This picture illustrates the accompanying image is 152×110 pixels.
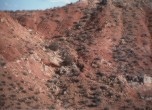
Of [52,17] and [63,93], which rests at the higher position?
[52,17]

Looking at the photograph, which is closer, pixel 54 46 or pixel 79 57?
pixel 79 57

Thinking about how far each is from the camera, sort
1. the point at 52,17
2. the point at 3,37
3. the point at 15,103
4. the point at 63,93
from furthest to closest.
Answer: the point at 52,17, the point at 3,37, the point at 63,93, the point at 15,103

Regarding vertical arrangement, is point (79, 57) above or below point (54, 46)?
below

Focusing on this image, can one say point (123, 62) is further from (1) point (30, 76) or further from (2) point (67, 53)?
(1) point (30, 76)

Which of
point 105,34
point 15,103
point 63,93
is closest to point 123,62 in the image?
point 105,34

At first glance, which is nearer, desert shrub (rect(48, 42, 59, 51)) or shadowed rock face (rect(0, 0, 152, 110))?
shadowed rock face (rect(0, 0, 152, 110))

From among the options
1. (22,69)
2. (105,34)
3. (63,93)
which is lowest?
(63,93)

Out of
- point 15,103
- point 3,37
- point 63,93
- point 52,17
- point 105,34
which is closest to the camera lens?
point 15,103

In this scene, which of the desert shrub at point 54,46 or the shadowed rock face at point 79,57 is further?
the desert shrub at point 54,46
